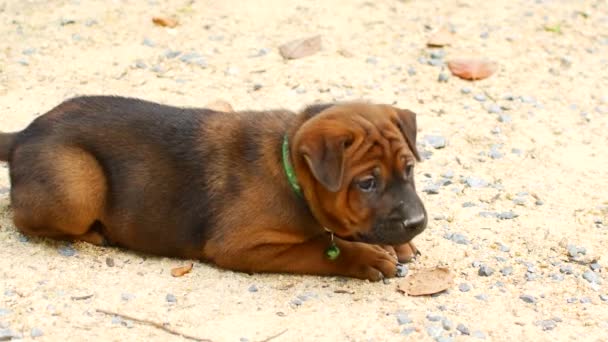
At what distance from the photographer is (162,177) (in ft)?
21.0

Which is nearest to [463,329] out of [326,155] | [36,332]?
[326,155]

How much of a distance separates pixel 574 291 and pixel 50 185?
3.33m

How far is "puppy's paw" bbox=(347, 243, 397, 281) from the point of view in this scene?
245 inches

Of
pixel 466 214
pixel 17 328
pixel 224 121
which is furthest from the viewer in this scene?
pixel 466 214

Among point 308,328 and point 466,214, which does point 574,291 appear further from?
point 308,328

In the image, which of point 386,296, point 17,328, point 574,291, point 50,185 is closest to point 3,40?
point 50,185

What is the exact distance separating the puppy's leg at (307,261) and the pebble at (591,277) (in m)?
1.21

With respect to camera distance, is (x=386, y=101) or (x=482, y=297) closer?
(x=482, y=297)

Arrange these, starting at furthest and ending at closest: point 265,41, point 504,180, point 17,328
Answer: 1. point 265,41
2. point 504,180
3. point 17,328

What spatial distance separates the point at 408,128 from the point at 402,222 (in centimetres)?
68

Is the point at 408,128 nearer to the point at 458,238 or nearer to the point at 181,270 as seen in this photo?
the point at 458,238

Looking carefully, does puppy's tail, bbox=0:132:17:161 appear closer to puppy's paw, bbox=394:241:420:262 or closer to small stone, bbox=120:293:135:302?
small stone, bbox=120:293:135:302

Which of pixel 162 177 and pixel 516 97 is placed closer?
pixel 162 177

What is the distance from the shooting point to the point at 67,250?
21.5 ft
